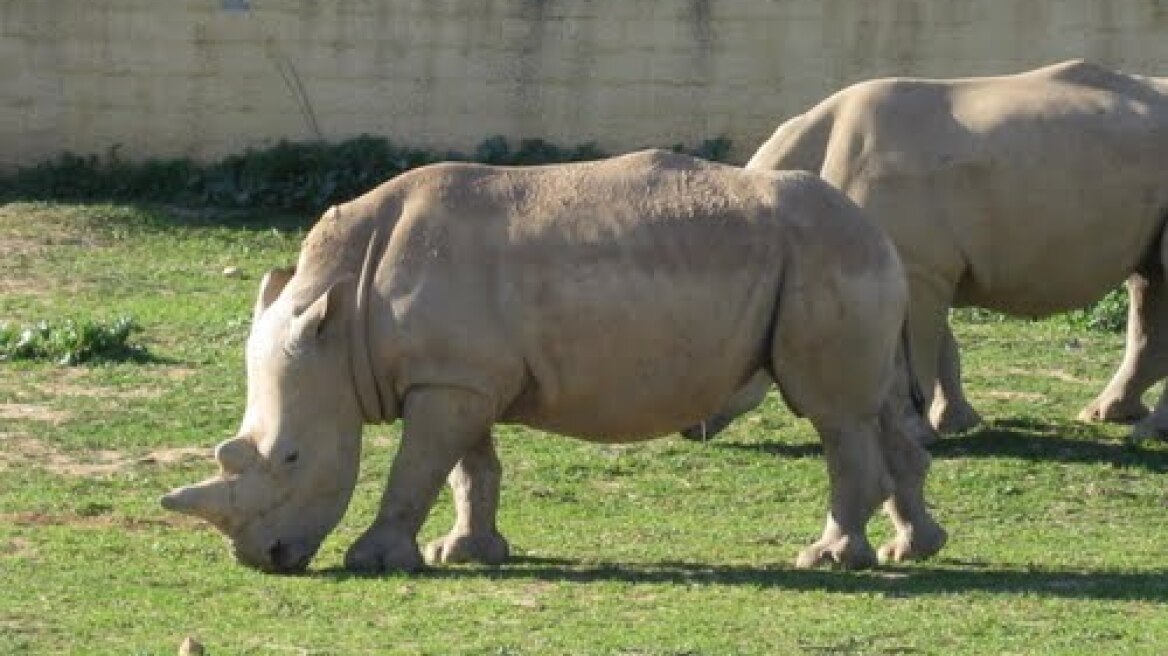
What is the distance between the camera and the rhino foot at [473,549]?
11.6 metres

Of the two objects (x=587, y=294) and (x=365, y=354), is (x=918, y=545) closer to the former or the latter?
(x=587, y=294)

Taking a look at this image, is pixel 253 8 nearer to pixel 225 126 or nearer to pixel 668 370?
pixel 225 126

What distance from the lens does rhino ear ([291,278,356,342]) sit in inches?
443

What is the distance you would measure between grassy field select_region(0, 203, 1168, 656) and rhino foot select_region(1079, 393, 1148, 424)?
A: 0.13 metres

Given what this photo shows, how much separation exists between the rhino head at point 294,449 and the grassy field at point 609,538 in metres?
0.16

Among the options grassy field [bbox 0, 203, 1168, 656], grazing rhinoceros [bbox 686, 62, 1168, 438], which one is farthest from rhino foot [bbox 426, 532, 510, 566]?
grazing rhinoceros [bbox 686, 62, 1168, 438]

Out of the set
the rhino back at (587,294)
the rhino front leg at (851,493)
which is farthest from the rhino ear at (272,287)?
the rhino front leg at (851,493)

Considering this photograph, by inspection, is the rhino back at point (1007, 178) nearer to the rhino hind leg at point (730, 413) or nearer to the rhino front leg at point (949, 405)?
the rhino front leg at point (949, 405)

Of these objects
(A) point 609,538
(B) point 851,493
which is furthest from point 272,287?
(B) point 851,493

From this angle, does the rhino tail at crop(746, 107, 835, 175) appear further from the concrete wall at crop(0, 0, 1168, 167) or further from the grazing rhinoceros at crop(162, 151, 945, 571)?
the concrete wall at crop(0, 0, 1168, 167)

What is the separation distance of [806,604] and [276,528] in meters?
1.96

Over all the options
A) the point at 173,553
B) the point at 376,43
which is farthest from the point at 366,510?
the point at 376,43

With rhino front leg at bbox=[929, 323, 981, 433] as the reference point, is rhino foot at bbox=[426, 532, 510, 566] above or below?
above

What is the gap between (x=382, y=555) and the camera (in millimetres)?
11297
